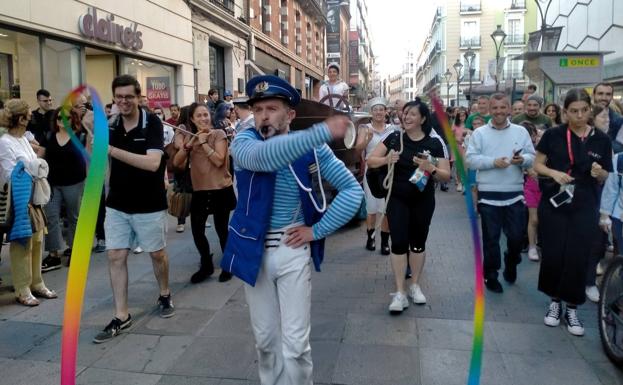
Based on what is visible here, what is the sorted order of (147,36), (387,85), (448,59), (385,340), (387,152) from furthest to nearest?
1. (387,85)
2. (448,59)
3. (147,36)
4. (387,152)
5. (385,340)

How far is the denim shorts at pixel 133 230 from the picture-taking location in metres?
4.38

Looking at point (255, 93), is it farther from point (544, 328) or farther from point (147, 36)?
point (147, 36)

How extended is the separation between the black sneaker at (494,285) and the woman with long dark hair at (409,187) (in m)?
0.99

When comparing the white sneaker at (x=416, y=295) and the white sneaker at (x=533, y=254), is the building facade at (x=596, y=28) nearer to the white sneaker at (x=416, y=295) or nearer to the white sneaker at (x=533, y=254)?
the white sneaker at (x=533, y=254)

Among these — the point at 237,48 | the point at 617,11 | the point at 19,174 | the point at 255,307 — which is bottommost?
Answer: the point at 255,307

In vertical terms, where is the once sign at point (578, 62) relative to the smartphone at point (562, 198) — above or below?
above

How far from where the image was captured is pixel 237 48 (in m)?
20.4

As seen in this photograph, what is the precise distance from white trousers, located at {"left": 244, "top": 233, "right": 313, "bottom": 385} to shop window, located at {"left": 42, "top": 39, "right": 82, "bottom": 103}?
900 cm

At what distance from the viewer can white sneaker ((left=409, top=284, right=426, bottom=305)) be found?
502cm

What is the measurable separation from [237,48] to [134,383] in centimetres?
1814

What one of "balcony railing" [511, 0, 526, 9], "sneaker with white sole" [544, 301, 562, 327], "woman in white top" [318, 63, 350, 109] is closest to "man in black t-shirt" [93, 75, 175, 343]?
"sneaker with white sole" [544, 301, 562, 327]

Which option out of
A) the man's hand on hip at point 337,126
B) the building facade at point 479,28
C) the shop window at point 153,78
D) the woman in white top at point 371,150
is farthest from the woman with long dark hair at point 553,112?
the building facade at point 479,28

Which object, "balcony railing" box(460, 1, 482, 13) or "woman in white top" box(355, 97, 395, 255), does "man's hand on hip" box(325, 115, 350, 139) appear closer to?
"woman in white top" box(355, 97, 395, 255)

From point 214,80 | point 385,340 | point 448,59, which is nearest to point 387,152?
point 385,340
